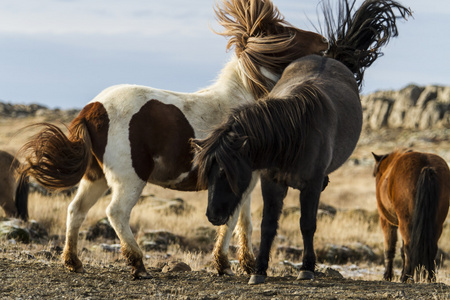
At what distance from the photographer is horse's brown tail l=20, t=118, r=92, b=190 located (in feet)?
19.5

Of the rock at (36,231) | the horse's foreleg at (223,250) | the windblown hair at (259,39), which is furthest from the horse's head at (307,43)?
the rock at (36,231)

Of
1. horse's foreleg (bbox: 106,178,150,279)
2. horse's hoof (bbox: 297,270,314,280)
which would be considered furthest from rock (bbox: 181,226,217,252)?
horse's hoof (bbox: 297,270,314,280)

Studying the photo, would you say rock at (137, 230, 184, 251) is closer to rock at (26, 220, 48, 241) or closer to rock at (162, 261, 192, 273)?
rock at (26, 220, 48, 241)

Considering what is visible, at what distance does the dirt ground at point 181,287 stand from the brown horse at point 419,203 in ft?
8.27

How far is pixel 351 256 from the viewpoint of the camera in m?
12.2

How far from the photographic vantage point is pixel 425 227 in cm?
792

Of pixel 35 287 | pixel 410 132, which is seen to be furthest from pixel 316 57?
pixel 410 132

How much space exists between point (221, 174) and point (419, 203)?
4.30 meters

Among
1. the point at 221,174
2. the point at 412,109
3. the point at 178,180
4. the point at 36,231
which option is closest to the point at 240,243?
the point at 178,180

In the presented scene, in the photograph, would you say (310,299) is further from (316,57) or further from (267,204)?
(316,57)

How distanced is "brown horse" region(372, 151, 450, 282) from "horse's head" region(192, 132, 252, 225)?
4.00 m

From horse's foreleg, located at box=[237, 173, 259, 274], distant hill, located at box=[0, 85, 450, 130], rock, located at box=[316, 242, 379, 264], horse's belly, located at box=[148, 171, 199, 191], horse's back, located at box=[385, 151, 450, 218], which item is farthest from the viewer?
distant hill, located at box=[0, 85, 450, 130]

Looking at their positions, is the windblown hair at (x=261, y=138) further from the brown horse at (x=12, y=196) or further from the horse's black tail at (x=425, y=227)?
the brown horse at (x=12, y=196)

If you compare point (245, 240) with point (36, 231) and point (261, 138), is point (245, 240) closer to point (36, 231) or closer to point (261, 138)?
point (261, 138)
